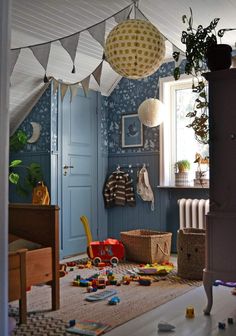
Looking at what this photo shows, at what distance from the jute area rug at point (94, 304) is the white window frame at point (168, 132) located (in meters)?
1.64

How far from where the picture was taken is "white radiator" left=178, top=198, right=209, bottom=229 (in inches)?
185

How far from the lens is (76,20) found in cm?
365

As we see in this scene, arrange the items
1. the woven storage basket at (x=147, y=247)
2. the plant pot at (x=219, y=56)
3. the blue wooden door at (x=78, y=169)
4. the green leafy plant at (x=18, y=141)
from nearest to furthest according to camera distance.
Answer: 1. the plant pot at (x=219, y=56)
2. the woven storage basket at (x=147, y=247)
3. the green leafy plant at (x=18, y=141)
4. the blue wooden door at (x=78, y=169)

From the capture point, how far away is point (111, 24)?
12.7ft

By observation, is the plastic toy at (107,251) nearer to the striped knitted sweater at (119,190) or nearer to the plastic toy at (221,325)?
the striped knitted sweater at (119,190)

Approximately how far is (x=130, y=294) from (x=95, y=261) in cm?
120

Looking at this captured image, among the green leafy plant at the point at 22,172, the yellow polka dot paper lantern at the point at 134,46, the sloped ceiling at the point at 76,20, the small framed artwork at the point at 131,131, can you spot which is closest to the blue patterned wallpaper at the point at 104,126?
the small framed artwork at the point at 131,131

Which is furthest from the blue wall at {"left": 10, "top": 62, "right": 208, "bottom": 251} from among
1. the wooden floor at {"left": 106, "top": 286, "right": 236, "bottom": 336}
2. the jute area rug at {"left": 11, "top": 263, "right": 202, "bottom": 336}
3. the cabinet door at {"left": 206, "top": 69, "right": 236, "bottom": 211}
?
the cabinet door at {"left": 206, "top": 69, "right": 236, "bottom": 211}

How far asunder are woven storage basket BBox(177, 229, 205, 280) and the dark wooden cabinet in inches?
39.7

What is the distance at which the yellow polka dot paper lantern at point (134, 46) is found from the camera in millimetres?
2473

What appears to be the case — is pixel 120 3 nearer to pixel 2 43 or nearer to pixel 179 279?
pixel 179 279

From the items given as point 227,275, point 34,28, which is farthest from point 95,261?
point 34,28

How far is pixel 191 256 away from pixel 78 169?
208cm

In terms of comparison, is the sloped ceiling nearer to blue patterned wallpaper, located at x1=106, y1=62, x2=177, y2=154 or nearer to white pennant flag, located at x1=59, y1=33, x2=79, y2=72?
white pennant flag, located at x1=59, y1=33, x2=79, y2=72
